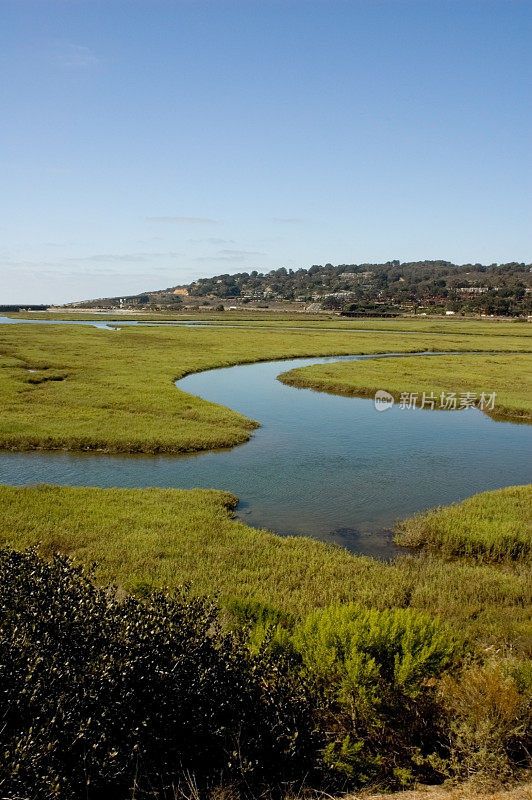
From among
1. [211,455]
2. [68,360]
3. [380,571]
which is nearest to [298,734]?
[380,571]

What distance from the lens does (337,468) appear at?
77.7 ft

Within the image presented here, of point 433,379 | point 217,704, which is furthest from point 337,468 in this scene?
point 433,379

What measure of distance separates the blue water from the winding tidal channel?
43 millimetres

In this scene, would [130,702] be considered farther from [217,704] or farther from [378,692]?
[378,692]

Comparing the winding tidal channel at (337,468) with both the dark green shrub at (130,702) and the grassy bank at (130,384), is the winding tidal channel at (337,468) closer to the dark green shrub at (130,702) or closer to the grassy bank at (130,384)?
the grassy bank at (130,384)

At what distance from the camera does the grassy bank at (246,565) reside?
1226 centimetres

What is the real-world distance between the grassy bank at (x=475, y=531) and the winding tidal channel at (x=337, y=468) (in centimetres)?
99

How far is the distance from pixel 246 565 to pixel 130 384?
28821 mm

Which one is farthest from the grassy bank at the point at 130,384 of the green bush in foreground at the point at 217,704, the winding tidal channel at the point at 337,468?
the green bush in foreground at the point at 217,704

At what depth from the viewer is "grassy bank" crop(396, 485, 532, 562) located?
16.1 metres

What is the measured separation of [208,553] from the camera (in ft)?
49.4

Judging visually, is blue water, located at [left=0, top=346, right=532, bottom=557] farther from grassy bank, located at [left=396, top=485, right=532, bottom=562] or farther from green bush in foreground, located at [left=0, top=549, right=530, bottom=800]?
green bush in foreground, located at [left=0, top=549, right=530, bottom=800]

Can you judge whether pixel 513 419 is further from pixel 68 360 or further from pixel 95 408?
pixel 68 360

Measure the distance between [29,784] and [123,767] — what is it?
1.16 meters
